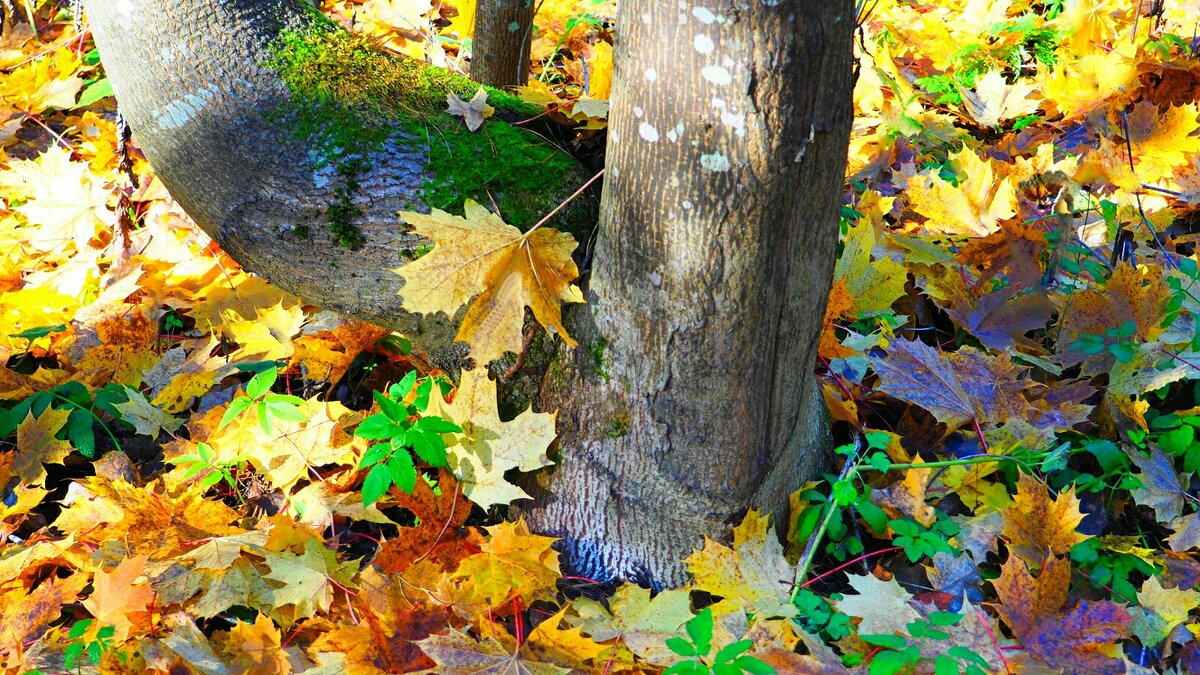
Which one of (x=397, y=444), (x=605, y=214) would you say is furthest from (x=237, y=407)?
(x=605, y=214)

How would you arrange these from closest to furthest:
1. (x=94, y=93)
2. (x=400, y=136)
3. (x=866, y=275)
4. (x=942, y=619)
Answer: (x=942, y=619) → (x=400, y=136) → (x=866, y=275) → (x=94, y=93)

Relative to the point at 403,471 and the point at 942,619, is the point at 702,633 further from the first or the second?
the point at 403,471

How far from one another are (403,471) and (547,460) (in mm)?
280

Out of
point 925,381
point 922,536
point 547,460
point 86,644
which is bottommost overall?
point 86,644

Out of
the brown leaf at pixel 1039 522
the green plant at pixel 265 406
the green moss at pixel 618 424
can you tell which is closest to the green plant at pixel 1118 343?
the brown leaf at pixel 1039 522

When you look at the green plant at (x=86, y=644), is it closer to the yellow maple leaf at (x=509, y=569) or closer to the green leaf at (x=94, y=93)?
the yellow maple leaf at (x=509, y=569)

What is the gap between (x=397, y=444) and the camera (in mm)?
1704

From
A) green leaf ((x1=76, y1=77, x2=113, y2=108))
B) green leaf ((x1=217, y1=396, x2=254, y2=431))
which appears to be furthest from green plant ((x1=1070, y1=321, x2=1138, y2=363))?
green leaf ((x1=76, y1=77, x2=113, y2=108))

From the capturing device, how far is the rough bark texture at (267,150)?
163 cm

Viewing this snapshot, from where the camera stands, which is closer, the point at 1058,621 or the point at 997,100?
the point at 1058,621

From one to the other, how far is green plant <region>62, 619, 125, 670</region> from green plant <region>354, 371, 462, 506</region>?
1.62 ft

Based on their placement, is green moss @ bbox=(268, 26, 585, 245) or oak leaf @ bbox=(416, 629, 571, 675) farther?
green moss @ bbox=(268, 26, 585, 245)

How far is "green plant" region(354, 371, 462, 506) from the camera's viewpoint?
1653 mm

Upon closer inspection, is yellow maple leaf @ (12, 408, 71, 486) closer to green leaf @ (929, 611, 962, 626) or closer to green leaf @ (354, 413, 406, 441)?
green leaf @ (354, 413, 406, 441)
